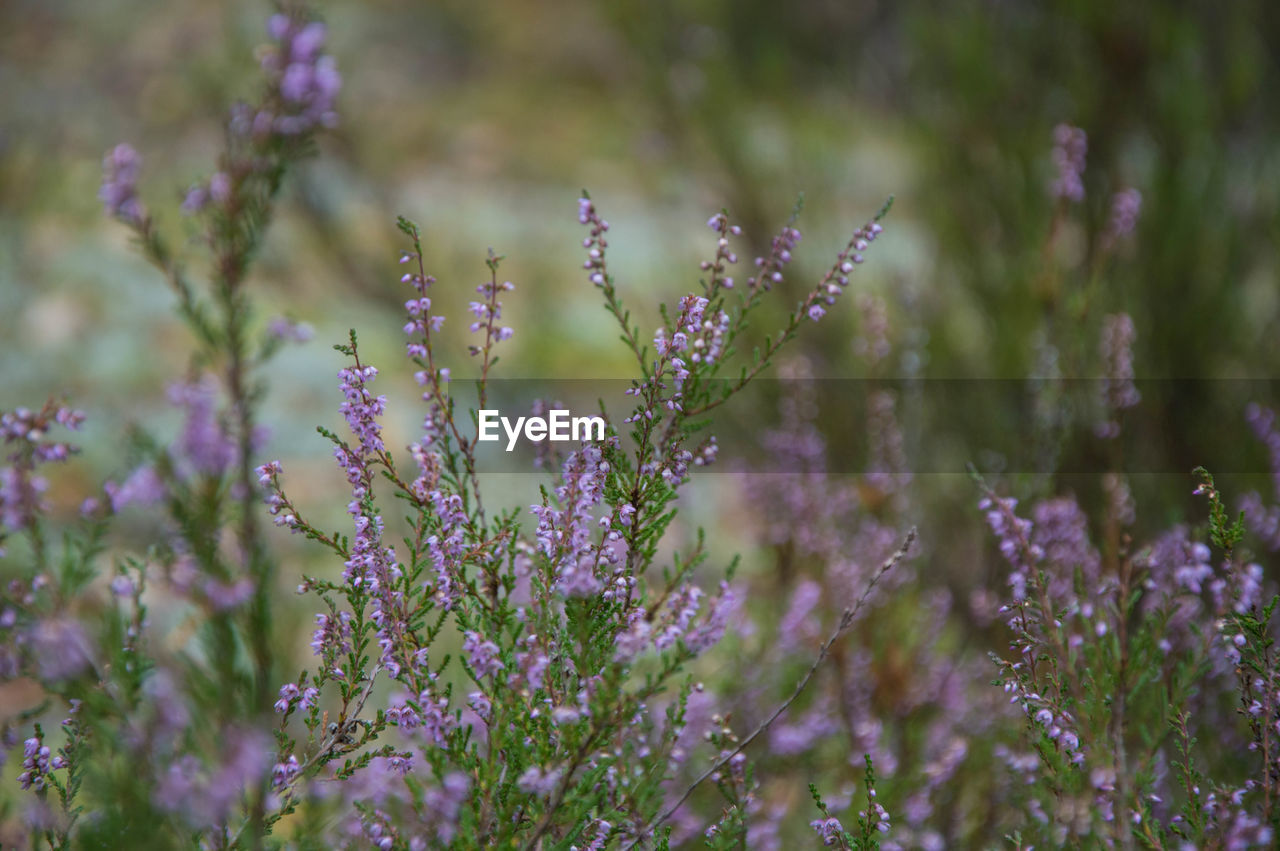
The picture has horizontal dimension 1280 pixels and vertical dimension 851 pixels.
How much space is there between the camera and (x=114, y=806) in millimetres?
1132

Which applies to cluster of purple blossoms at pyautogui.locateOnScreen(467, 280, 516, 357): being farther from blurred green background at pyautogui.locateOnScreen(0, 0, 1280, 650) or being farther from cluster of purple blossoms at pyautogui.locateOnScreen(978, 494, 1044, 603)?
cluster of purple blossoms at pyautogui.locateOnScreen(978, 494, 1044, 603)

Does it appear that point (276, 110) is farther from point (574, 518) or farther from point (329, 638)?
point (329, 638)

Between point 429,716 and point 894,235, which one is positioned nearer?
point 429,716

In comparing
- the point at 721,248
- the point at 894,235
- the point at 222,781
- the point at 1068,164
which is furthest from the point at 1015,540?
the point at 894,235

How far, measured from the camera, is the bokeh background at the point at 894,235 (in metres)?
3.42

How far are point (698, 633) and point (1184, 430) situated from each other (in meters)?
2.94

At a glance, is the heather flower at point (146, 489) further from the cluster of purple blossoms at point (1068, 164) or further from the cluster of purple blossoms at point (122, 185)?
the cluster of purple blossoms at point (1068, 164)

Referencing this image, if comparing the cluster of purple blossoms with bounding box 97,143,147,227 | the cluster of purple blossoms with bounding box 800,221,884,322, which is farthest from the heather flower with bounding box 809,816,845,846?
the cluster of purple blossoms with bounding box 97,143,147,227

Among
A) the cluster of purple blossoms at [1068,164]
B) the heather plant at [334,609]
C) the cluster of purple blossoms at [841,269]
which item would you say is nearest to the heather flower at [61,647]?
the heather plant at [334,609]

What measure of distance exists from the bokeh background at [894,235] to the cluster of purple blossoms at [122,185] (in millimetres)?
72

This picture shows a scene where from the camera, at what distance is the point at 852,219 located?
227 inches

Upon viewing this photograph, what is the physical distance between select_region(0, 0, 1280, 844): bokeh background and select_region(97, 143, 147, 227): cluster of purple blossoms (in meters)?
0.07

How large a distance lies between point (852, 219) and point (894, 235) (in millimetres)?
563

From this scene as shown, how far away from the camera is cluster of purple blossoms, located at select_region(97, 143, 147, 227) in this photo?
1.04 m
